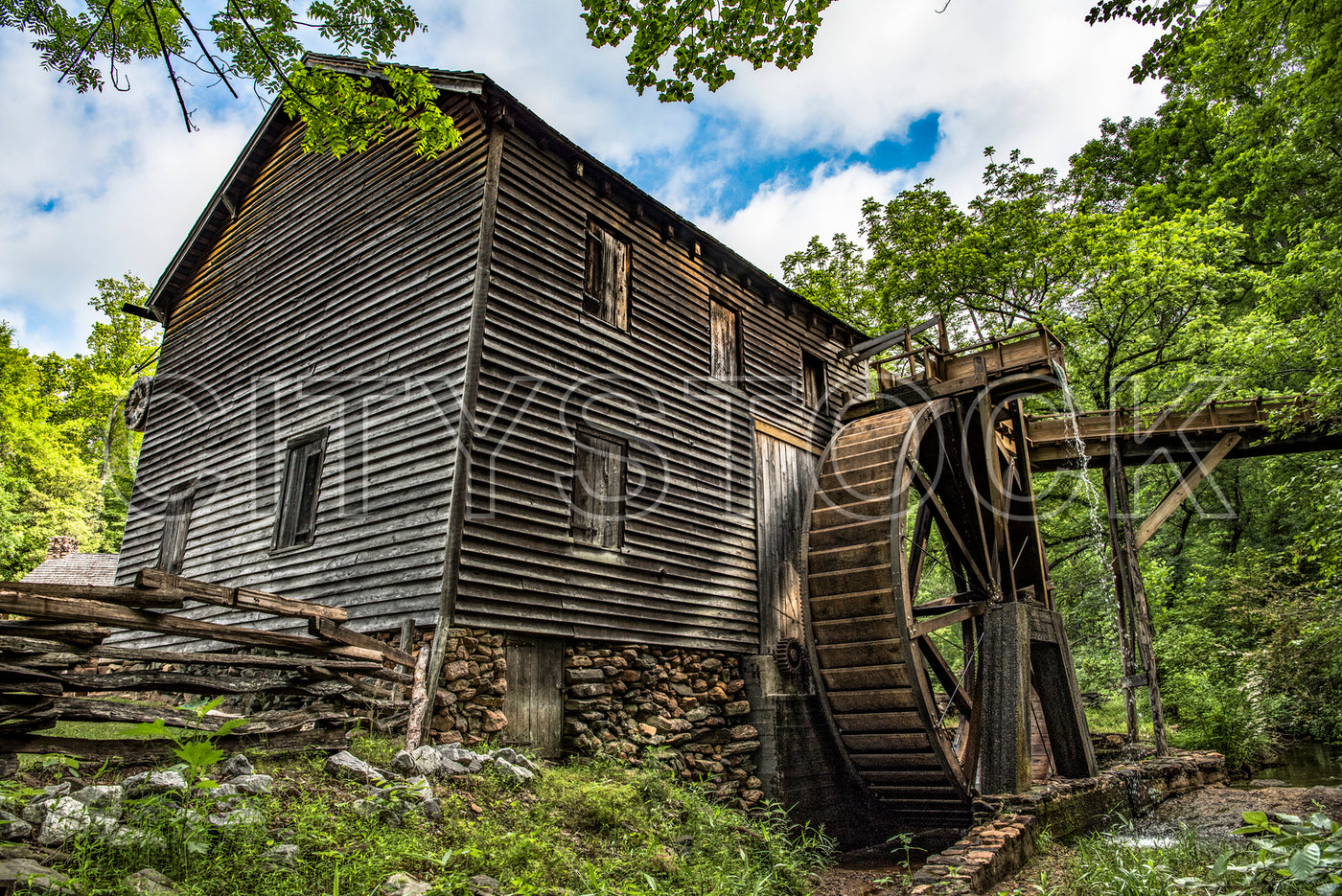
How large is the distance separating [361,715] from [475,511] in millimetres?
1999

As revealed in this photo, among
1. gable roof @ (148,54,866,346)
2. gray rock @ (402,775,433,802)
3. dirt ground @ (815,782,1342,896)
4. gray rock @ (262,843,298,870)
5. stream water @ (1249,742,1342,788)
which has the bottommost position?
dirt ground @ (815,782,1342,896)

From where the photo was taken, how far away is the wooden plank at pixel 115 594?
4395 mm

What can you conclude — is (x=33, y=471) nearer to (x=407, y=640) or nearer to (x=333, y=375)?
(x=333, y=375)

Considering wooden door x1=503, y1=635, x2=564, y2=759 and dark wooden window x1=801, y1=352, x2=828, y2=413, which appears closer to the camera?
wooden door x1=503, y1=635, x2=564, y2=759

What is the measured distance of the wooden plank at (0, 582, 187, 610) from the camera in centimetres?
439

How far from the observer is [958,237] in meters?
20.5

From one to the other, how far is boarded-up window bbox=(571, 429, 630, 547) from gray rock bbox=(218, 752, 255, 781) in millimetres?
3999

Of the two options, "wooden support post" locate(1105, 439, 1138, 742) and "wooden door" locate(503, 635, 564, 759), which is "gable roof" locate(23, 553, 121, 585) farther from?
"wooden support post" locate(1105, 439, 1138, 742)

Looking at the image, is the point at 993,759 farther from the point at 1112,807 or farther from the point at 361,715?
the point at 361,715

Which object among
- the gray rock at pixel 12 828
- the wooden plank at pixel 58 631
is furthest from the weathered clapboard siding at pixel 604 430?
the gray rock at pixel 12 828

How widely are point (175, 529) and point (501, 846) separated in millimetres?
8748

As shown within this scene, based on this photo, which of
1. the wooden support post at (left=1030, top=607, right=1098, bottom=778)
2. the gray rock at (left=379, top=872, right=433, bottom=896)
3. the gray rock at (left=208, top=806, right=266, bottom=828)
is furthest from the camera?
the wooden support post at (left=1030, top=607, right=1098, bottom=778)

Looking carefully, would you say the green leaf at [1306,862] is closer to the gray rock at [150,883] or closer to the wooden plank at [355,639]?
the gray rock at [150,883]

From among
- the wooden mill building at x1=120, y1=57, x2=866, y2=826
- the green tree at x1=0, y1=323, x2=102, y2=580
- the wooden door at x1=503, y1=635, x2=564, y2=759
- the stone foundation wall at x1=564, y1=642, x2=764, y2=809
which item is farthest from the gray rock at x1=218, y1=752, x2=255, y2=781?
the green tree at x1=0, y1=323, x2=102, y2=580
